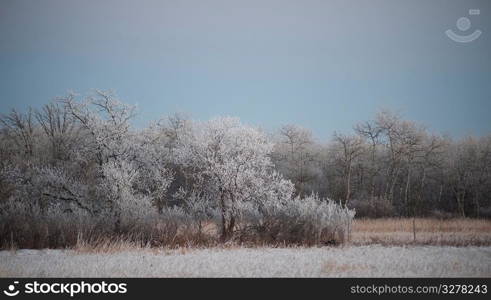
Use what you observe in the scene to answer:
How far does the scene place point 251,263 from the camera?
8.70 meters

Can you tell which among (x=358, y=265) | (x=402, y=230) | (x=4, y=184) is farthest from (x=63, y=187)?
(x=402, y=230)

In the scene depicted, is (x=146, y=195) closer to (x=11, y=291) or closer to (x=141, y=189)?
(x=141, y=189)

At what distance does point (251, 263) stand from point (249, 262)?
0.40ft

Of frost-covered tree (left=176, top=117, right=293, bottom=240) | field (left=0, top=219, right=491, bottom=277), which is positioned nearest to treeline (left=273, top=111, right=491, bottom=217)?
frost-covered tree (left=176, top=117, right=293, bottom=240)

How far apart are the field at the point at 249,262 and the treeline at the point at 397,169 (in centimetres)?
1512

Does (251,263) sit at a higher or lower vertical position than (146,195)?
lower

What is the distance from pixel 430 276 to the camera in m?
7.60

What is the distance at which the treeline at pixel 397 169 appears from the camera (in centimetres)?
2922

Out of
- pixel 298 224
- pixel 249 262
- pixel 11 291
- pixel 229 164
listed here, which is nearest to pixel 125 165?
pixel 229 164

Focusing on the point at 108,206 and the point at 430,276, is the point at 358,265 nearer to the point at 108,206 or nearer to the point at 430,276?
the point at 430,276
